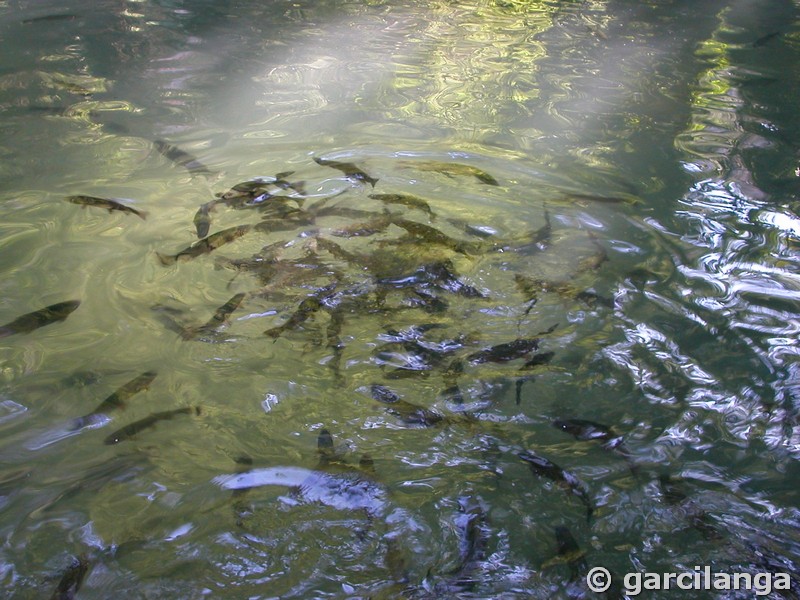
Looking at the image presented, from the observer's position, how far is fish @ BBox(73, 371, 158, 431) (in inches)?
87.9

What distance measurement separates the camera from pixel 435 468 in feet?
6.84

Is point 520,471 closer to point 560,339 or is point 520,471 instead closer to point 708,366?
point 560,339

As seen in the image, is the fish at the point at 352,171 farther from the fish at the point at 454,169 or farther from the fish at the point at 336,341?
the fish at the point at 336,341

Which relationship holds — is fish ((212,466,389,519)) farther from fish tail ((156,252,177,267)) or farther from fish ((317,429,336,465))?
fish tail ((156,252,177,267))

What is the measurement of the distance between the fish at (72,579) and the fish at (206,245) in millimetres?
1609

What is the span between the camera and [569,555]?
180 cm

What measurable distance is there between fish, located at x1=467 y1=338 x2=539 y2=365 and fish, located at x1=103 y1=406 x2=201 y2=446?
1067mm

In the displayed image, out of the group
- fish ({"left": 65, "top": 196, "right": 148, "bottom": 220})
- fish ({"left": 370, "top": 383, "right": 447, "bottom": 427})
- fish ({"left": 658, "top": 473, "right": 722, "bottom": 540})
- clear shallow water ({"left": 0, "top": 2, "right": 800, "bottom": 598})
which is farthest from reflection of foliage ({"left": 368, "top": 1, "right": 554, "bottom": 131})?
fish ({"left": 658, "top": 473, "right": 722, "bottom": 540})

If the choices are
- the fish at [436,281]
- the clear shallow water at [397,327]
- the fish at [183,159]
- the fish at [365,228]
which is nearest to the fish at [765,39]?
the clear shallow water at [397,327]

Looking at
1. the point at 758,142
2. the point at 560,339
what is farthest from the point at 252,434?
the point at 758,142

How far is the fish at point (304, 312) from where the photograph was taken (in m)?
2.64

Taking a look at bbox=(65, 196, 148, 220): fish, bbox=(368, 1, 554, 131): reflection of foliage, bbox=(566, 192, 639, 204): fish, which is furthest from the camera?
bbox=(368, 1, 554, 131): reflection of foliage

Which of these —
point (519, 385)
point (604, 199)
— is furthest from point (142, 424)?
point (604, 199)

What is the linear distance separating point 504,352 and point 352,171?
1726 mm
